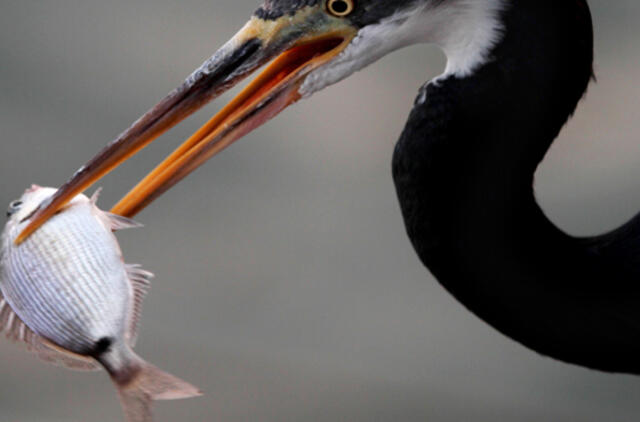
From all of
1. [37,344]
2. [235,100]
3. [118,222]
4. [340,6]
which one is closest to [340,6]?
[340,6]

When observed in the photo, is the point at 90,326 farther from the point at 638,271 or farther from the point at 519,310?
the point at 638,271

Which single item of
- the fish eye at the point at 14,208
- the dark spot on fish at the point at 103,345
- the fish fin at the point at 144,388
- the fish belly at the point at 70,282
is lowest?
the fish fin at the point at 144,388

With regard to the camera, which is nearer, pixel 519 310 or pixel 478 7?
pixel 478 7

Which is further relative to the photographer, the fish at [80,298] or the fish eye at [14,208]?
the fish eye at [14,208]

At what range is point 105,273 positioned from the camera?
1.00 m

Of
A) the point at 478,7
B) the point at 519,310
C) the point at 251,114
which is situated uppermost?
the point at 478,7

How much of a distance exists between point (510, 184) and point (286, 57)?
253mm

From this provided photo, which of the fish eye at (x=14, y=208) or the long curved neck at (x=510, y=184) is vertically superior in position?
the long curved neck at (x=510, y=184)

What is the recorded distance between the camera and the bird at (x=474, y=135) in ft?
3.07

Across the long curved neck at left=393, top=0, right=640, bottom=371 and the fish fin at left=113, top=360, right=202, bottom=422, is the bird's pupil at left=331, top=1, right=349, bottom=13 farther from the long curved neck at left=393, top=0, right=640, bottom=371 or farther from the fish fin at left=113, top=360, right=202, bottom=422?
the fish fin at left=113, top=360, right=202, bottom=422

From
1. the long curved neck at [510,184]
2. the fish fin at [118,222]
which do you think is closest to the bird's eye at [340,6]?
the long curved neck at [510,184]

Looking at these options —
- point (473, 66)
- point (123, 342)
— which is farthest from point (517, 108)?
point (123, 342)

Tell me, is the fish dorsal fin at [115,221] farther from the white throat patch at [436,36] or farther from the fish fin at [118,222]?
the white throat patch at [436,36]

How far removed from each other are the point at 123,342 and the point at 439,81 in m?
0.38
